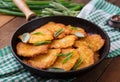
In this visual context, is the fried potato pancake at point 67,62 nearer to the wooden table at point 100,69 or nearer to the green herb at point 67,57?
the green herb at point 67,57

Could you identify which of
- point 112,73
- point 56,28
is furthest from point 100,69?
point 56,28

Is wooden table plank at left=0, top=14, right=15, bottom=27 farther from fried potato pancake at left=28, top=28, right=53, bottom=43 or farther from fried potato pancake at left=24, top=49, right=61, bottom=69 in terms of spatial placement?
fried potato pancake at left=24, top=49, right=61, bottom=69

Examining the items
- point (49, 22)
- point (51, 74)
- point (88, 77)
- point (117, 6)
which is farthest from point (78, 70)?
point (117, 6)

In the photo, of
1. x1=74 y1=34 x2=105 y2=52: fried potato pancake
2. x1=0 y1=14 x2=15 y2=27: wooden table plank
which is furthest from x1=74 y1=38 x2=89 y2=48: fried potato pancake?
x1=0 y1=14 x2=15 y2=27: wooden table plank

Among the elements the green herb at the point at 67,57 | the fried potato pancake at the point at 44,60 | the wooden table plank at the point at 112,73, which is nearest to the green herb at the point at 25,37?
the fried potato pancake at the point at 44,60

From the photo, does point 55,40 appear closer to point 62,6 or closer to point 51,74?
point 51,74
